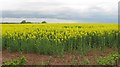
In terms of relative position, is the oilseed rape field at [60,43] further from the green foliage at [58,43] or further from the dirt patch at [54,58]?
the dirt patch at [54,58]

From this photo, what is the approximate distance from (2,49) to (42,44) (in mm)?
1870

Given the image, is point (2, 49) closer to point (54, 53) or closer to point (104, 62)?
point (54, 53)

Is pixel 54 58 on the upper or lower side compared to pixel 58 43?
lower

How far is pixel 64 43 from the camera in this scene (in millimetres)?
11688

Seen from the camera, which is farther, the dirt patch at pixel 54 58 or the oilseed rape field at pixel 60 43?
the oilseed rape field at pixel 60 43

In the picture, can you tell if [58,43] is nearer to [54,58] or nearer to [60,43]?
[60,43]

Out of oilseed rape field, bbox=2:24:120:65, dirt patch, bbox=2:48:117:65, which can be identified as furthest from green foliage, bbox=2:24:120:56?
dirt patch, bbox=2:48:117:65

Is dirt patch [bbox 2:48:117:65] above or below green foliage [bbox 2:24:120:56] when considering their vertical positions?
below

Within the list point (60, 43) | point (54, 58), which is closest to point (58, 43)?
point (60, 43)

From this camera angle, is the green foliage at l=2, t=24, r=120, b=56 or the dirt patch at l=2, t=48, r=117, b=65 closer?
the dirt patch at l=2, t=48, r=117, b=65

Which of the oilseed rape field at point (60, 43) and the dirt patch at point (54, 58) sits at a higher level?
the oilseed rape field at point (60, 43)

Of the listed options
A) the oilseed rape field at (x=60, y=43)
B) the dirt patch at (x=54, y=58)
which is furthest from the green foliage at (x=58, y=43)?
the dirt patch at (x=54, y=58)

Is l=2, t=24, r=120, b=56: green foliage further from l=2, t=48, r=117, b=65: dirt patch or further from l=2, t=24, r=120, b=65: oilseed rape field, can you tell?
l=2, t=48, r=117, b=65: dirt patch

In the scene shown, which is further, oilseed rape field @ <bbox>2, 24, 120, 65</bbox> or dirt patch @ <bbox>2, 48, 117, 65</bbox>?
oilseed rape field @ <bbox>2, 24, 120, 65</bbox>
